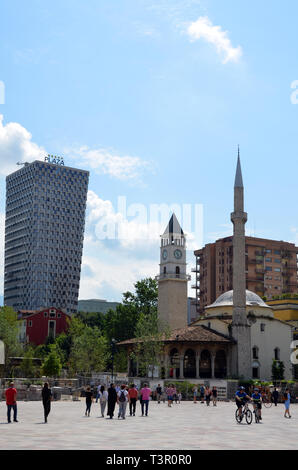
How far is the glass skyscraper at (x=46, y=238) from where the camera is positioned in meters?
153

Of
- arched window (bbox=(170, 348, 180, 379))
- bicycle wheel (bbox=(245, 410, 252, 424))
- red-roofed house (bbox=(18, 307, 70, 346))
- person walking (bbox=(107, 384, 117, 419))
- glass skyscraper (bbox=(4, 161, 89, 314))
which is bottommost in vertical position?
bicycle wheel (bbox=(245, 410, 252, 424))

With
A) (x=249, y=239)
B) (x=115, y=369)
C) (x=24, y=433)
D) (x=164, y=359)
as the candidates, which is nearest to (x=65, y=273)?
(x=249, y=239)

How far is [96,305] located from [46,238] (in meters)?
30.2

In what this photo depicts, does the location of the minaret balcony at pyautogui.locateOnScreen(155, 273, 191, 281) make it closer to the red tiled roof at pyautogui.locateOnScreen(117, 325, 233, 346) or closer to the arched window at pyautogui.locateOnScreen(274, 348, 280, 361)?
the red tiled roof at pyautogui.locateOnScreen(117, 325, 233, 346)

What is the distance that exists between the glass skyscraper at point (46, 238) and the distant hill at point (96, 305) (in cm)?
1487

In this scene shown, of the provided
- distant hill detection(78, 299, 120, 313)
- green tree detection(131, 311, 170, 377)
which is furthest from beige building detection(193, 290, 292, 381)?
distant hill detection(78, 299, 120, 313)

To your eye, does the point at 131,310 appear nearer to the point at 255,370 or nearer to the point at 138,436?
the point at 255,370

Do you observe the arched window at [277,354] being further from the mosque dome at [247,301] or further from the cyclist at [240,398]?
the cyclist at [240,398]

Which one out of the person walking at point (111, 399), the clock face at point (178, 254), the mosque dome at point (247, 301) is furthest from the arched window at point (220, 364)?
the person walking at point (111, 399)

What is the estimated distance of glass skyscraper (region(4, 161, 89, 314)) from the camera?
502ft

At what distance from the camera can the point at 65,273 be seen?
516 ft

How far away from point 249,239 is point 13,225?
250ft

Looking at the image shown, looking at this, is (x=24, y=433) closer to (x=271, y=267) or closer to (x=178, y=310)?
(x=178, y=310)

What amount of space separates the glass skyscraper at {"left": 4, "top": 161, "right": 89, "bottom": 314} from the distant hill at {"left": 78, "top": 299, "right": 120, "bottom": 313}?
14875mm
